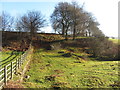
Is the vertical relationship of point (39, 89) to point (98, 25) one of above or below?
below

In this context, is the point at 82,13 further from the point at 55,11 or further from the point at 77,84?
the point at 77,84

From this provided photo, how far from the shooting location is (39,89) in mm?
7961

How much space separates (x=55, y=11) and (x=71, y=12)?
5839 millimetres

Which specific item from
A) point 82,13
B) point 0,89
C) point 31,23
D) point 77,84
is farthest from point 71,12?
point 0,89

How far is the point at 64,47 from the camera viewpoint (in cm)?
3738

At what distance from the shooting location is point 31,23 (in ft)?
145

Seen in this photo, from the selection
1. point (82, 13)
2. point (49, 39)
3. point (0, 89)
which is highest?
point (82, 13)

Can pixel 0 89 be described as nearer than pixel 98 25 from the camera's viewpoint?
Yes

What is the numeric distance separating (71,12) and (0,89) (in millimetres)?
36459

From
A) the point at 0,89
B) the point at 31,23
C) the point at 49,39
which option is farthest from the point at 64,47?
the point at 0,89

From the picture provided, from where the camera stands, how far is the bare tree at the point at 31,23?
4356cm

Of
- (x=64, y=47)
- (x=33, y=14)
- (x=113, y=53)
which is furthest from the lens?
(x=33, y=14)

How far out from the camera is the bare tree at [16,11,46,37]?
4356 centimetres

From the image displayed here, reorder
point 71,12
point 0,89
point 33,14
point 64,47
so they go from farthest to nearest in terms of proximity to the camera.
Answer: point 33,14 → point 71,12 → point 64,47 → point 0,89
